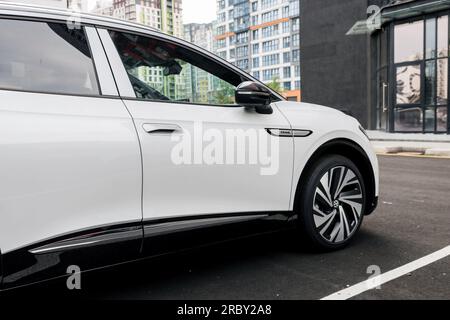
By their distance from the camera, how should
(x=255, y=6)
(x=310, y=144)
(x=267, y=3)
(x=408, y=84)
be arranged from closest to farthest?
(x=310, y=144), (x=408, y=84), (x=267, y=3), (x=255, y=6)

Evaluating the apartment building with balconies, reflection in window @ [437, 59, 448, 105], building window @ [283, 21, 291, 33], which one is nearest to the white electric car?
reflection in window @ [437, 59, 448, 105]

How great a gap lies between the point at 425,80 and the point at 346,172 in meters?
18.9

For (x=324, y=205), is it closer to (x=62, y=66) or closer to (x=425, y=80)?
(x=62, y=66)

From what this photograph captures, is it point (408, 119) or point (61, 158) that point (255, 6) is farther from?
point (61, 158)

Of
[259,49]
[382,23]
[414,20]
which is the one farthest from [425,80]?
[259,49]

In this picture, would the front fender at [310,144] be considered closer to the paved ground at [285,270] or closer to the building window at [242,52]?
the paved ground at [285,270]

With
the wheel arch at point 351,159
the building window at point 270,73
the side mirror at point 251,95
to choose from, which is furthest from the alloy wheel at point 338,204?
the building window at point 270,73

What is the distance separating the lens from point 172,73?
3.10 metres

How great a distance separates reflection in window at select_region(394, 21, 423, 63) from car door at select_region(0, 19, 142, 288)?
2072 centimetres

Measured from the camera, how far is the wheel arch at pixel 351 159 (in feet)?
11.4

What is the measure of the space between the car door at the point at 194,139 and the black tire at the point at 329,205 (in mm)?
202

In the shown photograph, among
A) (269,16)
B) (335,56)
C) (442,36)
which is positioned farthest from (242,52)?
(442,36)

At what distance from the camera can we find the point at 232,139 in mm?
3025

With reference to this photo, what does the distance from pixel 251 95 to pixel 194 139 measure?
0.52 m
